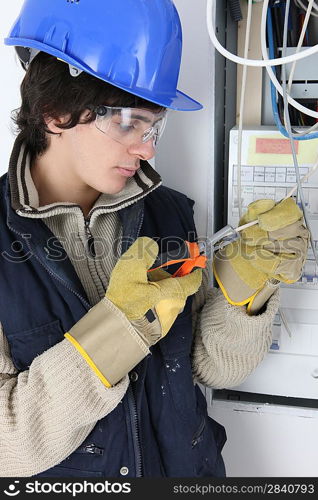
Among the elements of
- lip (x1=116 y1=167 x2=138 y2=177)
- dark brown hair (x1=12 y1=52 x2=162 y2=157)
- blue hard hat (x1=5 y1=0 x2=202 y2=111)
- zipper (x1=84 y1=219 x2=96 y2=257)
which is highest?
blue hard hat (x1=5 y1=0 x2=202 y2=111)

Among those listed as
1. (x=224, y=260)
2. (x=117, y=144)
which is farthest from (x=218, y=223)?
(x=117, y=144)

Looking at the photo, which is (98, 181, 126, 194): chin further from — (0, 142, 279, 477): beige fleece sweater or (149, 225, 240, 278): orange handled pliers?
(149, 225, 240, 278): orange handled pliers

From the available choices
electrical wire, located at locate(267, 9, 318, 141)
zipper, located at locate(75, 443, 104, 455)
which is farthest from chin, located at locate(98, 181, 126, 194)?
zipper, located at locate(75, 443, 104, 455)

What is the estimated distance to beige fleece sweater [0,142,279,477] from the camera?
98 centimetres

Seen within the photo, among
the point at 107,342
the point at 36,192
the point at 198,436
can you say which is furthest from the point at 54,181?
the point at 198,436

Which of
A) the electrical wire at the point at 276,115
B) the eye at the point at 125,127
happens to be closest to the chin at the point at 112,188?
the eye at the point at 125,127

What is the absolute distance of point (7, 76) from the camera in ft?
4.61

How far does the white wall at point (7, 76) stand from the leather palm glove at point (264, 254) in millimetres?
629

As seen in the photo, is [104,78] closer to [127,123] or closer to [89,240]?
[127,123]

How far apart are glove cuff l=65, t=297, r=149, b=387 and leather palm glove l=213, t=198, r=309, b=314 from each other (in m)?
0.28

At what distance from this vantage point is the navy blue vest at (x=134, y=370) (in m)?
1.04

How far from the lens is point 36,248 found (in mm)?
1045

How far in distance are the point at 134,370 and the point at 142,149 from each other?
0.43 meters

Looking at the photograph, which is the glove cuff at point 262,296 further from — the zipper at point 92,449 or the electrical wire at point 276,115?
the zipper at point 92,449
